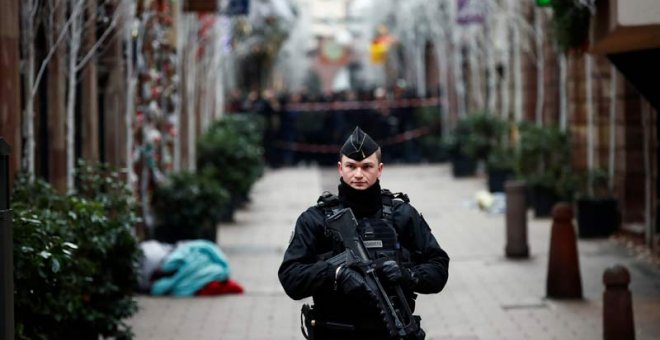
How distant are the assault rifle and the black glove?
34 millimetres

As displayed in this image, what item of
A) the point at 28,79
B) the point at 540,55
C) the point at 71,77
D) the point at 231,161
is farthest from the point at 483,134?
the point at 28,79

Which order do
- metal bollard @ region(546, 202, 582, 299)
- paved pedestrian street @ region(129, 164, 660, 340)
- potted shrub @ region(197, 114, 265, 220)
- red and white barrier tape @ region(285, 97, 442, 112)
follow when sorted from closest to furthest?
1. paved pedestrian street @ region(129, 164, 660, 340)
2. metal bollard @ region(546, 202, 582, 299)
3. potted shrub @ region(197, 114, 265, 220)
4. red and white barrier tape @ region(285, 97, 442, 112)

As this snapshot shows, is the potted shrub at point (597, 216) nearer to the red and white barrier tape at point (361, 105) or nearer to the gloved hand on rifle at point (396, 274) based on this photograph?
the gloved hand on rifle at point (396, 274)

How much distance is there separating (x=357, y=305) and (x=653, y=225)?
1234 centimetres

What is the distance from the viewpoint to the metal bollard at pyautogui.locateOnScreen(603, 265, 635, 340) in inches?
440

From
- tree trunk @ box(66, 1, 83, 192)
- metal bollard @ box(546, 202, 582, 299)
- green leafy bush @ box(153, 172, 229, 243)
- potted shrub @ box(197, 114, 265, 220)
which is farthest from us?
potted shrub @ box(197, 114, 265, 220)

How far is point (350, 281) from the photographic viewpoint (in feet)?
22.8

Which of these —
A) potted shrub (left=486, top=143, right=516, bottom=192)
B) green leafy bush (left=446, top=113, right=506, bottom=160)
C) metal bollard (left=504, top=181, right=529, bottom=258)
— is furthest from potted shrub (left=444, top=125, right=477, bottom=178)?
metal bollard (left=504, top=181, right=529, bottom=258)

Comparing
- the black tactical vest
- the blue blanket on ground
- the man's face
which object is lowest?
the blue blanket on ground

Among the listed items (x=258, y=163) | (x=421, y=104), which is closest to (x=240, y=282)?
(x=258, y=163)

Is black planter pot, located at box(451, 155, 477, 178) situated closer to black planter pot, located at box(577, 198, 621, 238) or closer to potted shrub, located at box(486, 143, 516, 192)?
potted shrub, located at box(486, 143, 516, 192)

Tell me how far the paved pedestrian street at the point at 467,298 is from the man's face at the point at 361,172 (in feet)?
19.5

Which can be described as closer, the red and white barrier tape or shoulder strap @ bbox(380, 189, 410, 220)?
shoulder strap @ bbox(380, 189, 410, 220)

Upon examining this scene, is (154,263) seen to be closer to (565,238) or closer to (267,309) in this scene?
(267,309)
